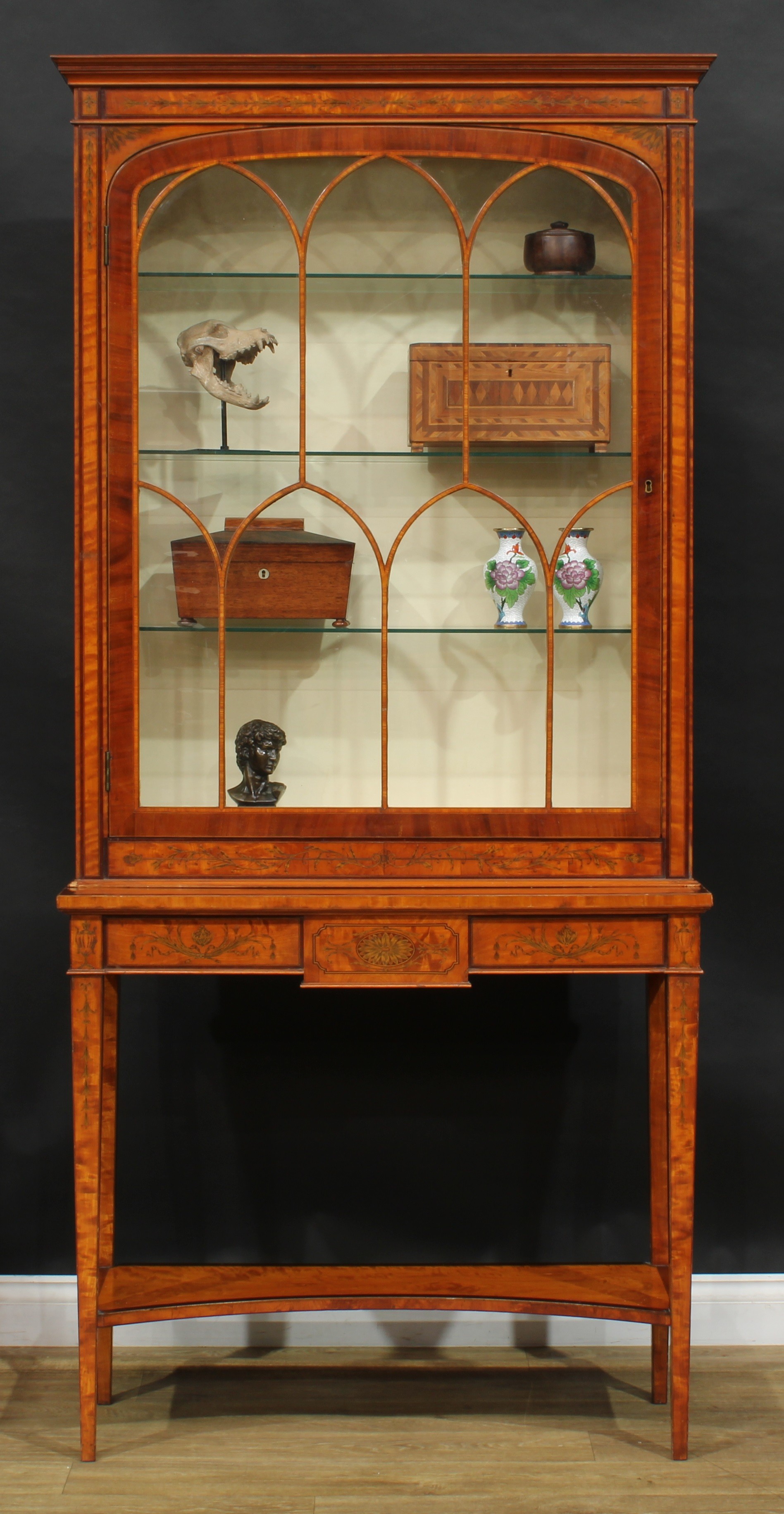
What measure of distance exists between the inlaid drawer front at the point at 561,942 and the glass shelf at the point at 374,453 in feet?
2.43

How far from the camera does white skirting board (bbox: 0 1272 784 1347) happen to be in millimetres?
2385

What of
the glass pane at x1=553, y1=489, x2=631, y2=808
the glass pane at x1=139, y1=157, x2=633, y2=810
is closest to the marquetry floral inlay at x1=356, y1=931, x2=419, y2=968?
the glass pane at x1=139, y1=157, x2=633, y2=810

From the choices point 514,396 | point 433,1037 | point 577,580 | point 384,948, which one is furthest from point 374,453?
point 433,1037

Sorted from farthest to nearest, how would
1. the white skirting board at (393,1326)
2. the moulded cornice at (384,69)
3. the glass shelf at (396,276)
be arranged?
1. the white skirting board at (393,1326)
2. the glass shelf at (396,276)
3. the moulded cornice at (384,69)

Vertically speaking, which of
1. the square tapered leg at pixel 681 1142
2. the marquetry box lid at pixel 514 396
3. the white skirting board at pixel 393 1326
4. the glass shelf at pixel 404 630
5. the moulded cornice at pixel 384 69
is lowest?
the white skirting board at pixel 393 1326

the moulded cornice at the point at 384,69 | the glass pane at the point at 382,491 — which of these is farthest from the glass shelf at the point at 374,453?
the moulded cornice at the point at 384,69

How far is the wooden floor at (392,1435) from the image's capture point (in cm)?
193

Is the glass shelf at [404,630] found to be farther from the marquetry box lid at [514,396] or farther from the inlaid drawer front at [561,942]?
the inlaid drawer front at [561,942]

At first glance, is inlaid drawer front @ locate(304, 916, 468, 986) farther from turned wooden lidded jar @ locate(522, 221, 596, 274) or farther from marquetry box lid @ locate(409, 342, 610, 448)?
turned wooden lidded jar @ locate(522, 221, 596, 274)

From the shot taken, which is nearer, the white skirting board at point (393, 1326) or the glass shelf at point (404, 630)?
the glass shelf at point (404, 630)

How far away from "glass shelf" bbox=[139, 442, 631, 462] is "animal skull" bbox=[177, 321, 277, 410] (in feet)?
0.25

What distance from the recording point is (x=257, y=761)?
2027 millimetres

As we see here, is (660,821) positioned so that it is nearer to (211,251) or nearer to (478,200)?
(478,200)

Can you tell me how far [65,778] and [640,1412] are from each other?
155 centimetres
